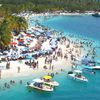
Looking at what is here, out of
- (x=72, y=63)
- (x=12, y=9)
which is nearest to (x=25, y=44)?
(x=72, y=63)

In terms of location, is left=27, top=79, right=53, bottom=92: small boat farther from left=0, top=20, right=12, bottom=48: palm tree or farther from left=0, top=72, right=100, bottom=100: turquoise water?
left=0, top=20, right=12, bottom=48: palm tree

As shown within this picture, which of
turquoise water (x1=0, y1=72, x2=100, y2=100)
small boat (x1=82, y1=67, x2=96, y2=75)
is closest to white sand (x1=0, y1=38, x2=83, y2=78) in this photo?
turquoise water (x1=0, y1=72, x2=100, y2=100)

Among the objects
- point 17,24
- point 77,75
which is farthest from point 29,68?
point 17,24

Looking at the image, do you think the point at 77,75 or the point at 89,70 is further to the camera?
the point at 89,70

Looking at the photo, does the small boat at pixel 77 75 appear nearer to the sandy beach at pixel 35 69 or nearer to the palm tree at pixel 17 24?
the sandy beach at pixel 35 69

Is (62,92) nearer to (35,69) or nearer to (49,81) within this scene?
(49,81)

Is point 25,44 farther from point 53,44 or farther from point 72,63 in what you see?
point 72,63

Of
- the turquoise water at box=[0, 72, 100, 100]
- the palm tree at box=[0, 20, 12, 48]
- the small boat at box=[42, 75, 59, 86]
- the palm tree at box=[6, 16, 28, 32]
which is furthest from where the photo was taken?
the palm tree at box=[6, 16, 28, 32]

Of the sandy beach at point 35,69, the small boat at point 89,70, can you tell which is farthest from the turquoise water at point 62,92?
the small boat at point 89,70

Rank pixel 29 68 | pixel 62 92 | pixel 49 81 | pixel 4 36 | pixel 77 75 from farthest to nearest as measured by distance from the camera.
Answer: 1. pixel 4 36
2. pixel 29 68
3. pixel 77 75
4. pixel 49 81
5. pixel 62 92
